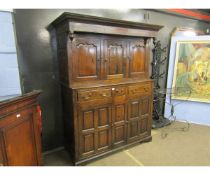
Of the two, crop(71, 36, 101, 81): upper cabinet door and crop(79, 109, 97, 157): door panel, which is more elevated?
crop(71, 36, 101, 81): upper cabinet door

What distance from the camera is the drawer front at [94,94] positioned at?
1922 mm

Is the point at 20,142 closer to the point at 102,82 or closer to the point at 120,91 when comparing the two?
the point at 102,82

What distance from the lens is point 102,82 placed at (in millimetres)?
2135

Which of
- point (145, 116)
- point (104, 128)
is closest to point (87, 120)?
point (104, 128)

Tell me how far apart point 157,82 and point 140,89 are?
119 centimetres

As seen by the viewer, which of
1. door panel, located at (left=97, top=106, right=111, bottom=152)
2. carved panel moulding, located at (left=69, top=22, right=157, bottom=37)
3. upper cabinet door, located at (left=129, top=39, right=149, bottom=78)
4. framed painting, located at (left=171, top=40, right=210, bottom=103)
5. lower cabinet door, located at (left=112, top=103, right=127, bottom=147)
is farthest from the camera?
framed painting, located at (left=171, top=40, right=210, bottom=103)

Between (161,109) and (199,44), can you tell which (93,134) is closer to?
(161,109)

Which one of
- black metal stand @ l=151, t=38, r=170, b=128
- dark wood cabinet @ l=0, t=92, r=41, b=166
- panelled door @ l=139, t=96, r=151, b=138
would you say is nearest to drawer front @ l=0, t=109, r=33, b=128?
dark wood cabinet @ l=0, t=92, r=41, b=166

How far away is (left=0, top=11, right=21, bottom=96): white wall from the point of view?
1448 millimetres

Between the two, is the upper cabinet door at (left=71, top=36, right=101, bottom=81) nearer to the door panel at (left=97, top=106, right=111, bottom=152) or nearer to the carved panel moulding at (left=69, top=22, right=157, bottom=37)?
the carved panel moulding at (left=69, top=22, right=157, bottom=37)

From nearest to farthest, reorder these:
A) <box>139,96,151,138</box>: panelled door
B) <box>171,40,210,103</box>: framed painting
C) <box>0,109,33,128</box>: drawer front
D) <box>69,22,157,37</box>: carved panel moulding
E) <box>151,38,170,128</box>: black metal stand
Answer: <box>0,109,33,128</box>: drawer front → <box>69,22,157,37</box>: carved panel moulding → <box>139,96,151,138</box>: panelled door → <box>171,40,210,103</box>: framed painting → <box>151,38,170,128</box>: black metal stand

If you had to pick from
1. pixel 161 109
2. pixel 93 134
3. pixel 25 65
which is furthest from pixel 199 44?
pixel 25 65

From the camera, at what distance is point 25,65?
206 cm

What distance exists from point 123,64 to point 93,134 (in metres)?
1.10
